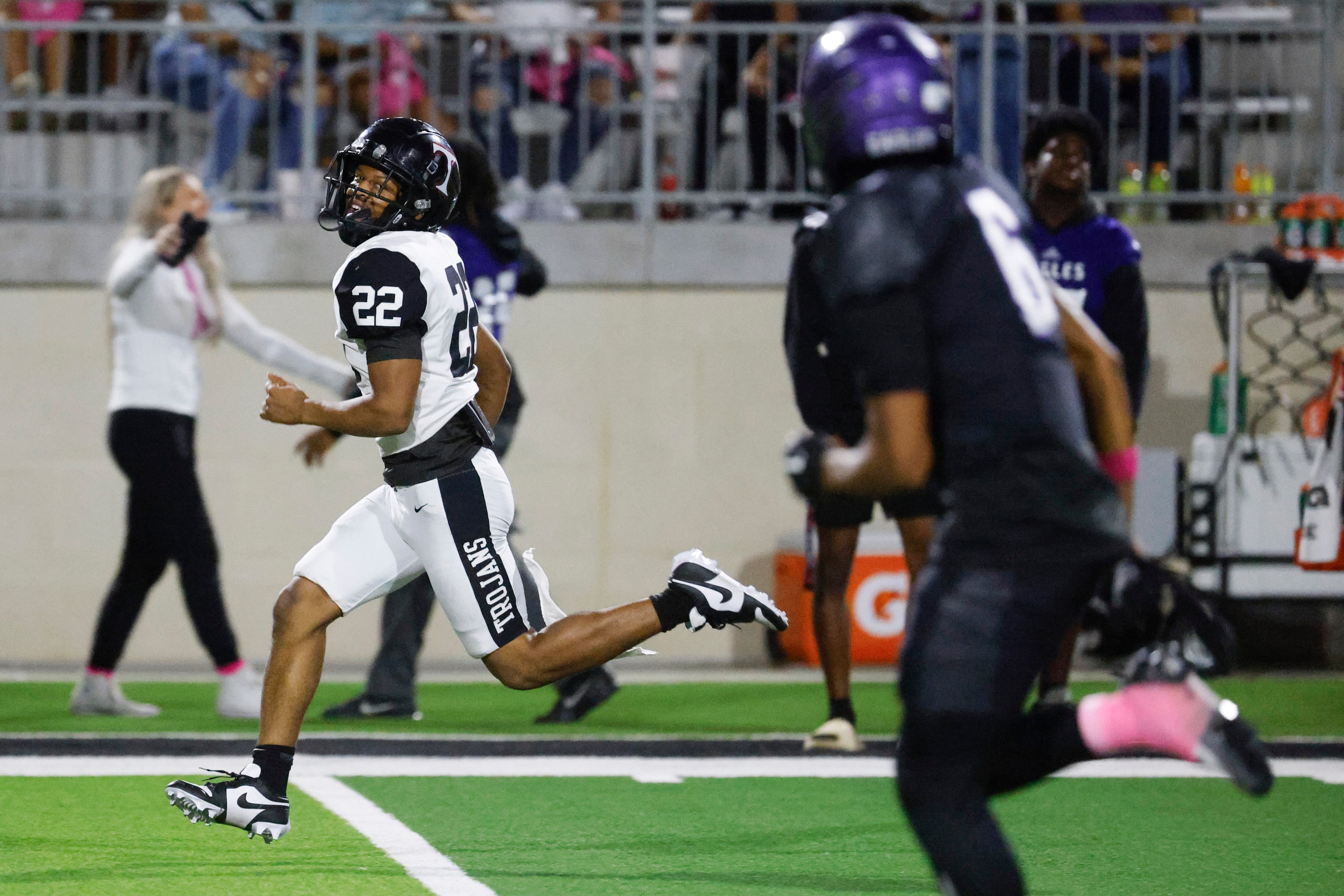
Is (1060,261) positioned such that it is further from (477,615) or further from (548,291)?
(548,291)

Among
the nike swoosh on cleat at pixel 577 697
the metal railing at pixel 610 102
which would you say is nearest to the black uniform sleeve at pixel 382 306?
the nike swoosh on cleat at pixel 577 697

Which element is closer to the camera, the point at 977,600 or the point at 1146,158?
the point at 977,600

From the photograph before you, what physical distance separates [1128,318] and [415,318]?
3.25 meters

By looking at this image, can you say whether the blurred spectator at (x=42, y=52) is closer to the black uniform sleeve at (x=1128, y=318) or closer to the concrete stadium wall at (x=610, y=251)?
the concrete stadium wall at (x=610, y=251)

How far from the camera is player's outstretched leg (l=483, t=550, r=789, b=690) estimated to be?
493cm

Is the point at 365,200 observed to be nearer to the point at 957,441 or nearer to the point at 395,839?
the point at 395,839

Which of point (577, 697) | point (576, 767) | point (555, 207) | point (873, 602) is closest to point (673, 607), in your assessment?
point (576, 767)

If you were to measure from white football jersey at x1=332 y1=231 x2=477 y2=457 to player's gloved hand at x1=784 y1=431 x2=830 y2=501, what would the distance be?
1.68m

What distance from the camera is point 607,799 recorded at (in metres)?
5.81

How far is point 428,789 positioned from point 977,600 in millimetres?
3144

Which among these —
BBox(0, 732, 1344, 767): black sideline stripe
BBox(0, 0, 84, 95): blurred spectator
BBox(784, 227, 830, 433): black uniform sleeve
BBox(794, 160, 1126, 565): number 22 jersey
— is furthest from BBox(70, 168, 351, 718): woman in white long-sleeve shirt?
BBox(794, 160, 1126, 565): number 22 jersey

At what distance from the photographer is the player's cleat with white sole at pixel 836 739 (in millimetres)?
6758

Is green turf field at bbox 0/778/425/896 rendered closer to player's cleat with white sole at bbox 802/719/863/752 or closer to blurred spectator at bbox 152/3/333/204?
player's cleat with white sole at bbox 802/719/863/752

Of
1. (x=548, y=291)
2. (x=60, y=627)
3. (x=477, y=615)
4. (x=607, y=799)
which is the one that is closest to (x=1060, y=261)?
(x=607, y=799)
